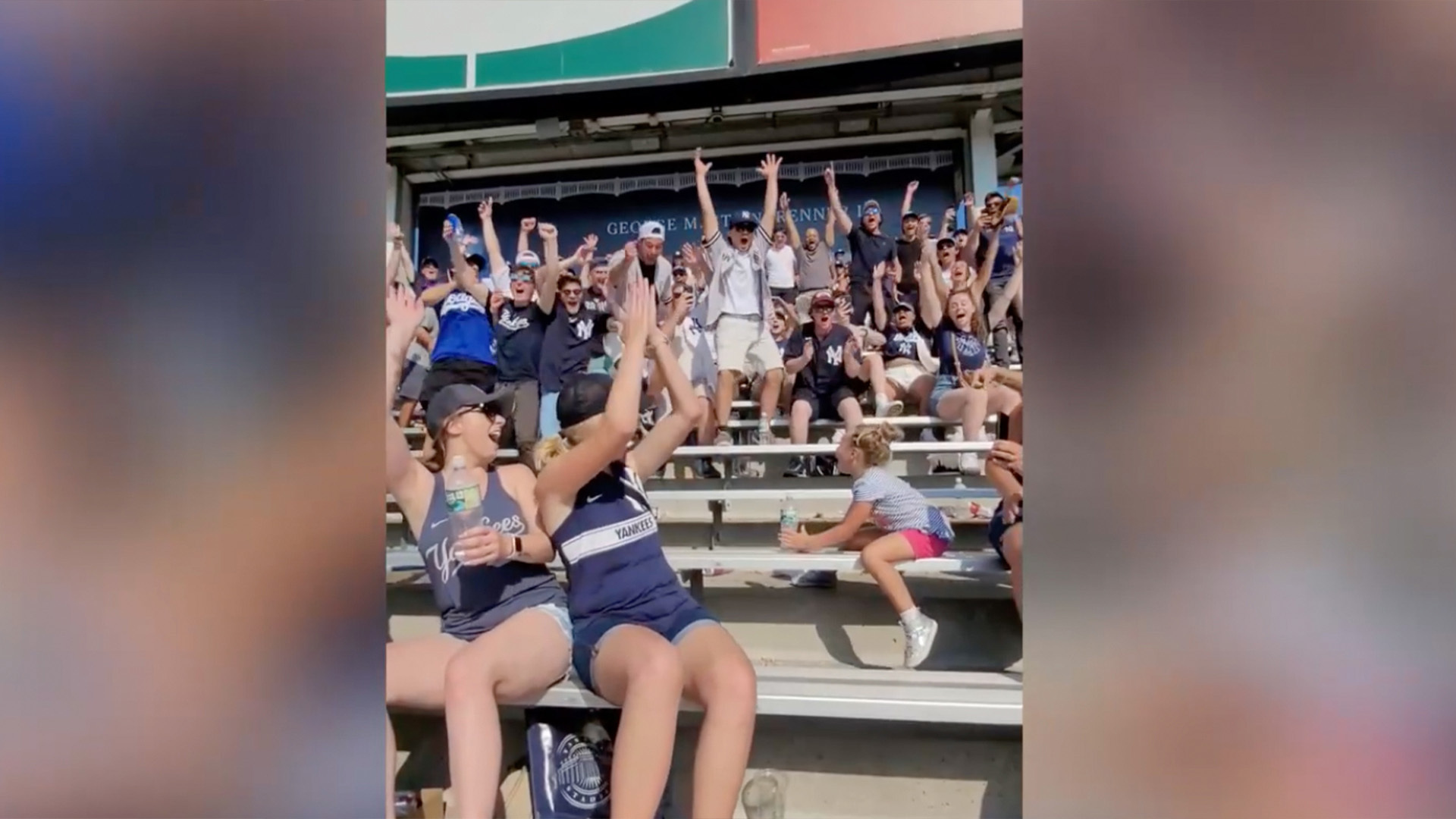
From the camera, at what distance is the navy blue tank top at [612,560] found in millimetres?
1900

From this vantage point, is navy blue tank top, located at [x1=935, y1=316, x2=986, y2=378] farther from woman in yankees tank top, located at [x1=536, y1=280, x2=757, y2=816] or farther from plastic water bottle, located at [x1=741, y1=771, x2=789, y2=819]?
plastic water bottle, located at [x1=741, y1=771, x2=789, y2=819]

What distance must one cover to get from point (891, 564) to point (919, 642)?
263mm

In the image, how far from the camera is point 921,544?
2461 millimetres

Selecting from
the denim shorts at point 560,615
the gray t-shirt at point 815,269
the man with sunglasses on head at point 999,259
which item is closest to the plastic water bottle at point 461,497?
the denim shorts at point 560,615

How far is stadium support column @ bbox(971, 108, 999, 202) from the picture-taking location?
760cm

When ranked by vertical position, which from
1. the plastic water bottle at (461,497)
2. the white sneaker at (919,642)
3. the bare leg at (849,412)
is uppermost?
the bare leg at (849,412)

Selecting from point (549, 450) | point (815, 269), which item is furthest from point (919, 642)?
point (815, 269)

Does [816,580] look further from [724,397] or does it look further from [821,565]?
[724,397]

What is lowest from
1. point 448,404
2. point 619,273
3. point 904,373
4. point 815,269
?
point 448,404

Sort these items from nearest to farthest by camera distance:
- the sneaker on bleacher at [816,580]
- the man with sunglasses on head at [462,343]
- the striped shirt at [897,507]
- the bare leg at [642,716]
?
the bare leg at [642,716], the striped shirt at [897,507], the sneaker on bleacher at [816,580], the man with sunglasses on head at [462,343]

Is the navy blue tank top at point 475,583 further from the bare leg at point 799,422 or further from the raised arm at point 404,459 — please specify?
the bare leg at point 799,422
